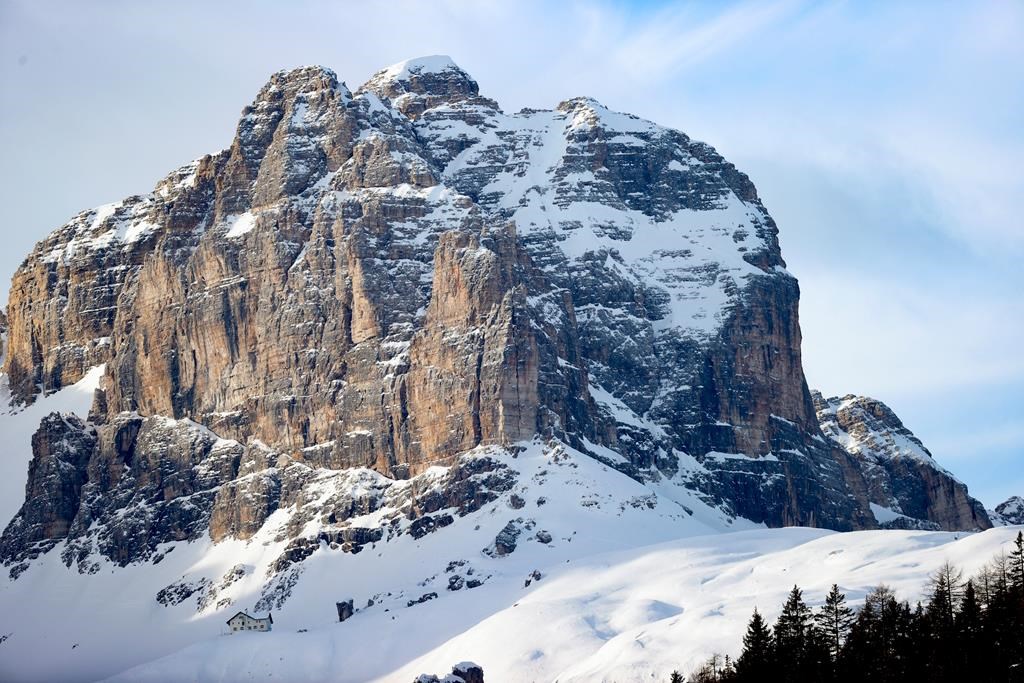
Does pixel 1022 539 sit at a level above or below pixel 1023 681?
above

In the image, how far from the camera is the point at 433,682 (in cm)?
19962

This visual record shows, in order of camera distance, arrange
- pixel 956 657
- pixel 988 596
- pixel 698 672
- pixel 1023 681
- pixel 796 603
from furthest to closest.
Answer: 1. pixel 698 672
2. pixel 988 596
3. pixel 796 603
4. pixel 956 657
5. pixel 1023 681

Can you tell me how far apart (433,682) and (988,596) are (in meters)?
51.8

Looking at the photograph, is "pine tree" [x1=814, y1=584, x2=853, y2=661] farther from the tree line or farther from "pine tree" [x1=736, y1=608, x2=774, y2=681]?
"pine tree" [x1=736, y1=608, x2=774, y2=681]

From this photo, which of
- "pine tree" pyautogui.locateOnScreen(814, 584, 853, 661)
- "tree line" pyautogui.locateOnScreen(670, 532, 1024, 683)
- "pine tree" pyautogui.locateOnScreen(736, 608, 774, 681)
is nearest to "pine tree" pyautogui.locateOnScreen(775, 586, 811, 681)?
"tree line" pyautogui.locateOnScreen(670, 532, 1024, 683)

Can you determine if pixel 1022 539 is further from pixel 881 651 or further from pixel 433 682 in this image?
pixel 433 682

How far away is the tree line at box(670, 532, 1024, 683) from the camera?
506 ft

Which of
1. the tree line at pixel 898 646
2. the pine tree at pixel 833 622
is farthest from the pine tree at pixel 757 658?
the pine tree at pixel 833 622

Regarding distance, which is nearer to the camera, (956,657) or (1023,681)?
(1023,681)

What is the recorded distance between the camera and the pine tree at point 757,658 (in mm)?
161375

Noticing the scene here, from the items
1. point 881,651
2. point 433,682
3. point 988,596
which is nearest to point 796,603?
point 881,651

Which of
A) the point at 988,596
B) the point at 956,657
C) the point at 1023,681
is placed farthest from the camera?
the point at 988,596

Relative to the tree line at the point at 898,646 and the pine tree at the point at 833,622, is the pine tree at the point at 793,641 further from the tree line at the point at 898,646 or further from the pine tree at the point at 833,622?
the pine tree at the point at 833,622

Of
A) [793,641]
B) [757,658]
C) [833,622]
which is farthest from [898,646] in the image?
[833,622]
